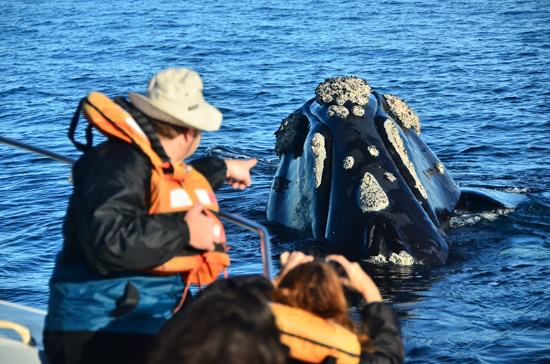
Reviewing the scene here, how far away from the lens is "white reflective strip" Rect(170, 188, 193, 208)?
3.72m

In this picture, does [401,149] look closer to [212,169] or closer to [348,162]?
[348,162]

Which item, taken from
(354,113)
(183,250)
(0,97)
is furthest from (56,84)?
(183,250)

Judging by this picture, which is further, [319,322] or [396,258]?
[396,258]

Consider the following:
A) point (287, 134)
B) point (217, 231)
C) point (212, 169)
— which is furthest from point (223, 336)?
point (287, 134)

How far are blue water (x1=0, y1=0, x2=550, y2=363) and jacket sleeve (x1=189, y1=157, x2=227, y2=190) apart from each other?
278 cm

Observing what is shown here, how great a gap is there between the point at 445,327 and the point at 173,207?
147 inches

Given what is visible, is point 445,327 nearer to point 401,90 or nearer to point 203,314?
point 203,314

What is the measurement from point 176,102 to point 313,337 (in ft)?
3.94

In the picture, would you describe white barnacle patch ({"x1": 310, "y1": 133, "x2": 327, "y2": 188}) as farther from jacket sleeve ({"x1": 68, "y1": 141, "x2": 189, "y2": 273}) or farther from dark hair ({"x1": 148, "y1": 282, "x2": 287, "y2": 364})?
dark hair ({"x1": 148, "y1": 282, "x2": 287, "y2": 364})

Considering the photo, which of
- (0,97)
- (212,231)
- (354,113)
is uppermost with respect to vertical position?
(212,231)

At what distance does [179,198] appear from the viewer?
12.3 feet

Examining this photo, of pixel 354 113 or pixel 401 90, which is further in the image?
pixel 401 90

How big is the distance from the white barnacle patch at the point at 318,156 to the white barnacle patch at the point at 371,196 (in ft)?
2.04

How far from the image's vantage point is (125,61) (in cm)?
2334
